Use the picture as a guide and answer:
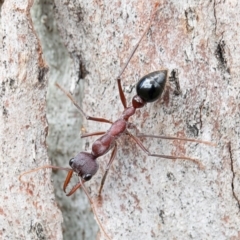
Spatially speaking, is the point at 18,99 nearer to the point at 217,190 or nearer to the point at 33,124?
the point at 33,124

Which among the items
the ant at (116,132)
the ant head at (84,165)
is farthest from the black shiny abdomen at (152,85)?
the ant head at (84,165)

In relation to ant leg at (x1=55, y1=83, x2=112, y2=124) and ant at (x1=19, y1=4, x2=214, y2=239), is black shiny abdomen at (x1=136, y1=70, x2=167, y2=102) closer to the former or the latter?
ant at (x1=19, y1=4, x2=214, y2=239)

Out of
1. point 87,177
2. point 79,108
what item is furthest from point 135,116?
point 87,177

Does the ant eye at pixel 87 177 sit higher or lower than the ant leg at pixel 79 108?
lower

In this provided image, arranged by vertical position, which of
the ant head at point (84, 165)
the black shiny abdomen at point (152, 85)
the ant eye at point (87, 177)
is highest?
the black shiny abdomen at point (152, 85)

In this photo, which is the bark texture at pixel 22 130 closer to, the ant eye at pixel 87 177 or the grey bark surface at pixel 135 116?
the grey bark surface at pixel 135 116

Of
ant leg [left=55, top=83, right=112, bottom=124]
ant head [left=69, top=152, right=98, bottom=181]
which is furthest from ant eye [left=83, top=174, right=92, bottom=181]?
ant leg [left=55, top=83, right=112, bottom=124]

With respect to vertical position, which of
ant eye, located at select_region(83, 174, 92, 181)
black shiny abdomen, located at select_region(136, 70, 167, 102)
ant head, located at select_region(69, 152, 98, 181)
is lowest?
ant eye, located at select_region(83, 174, 92, 181)
